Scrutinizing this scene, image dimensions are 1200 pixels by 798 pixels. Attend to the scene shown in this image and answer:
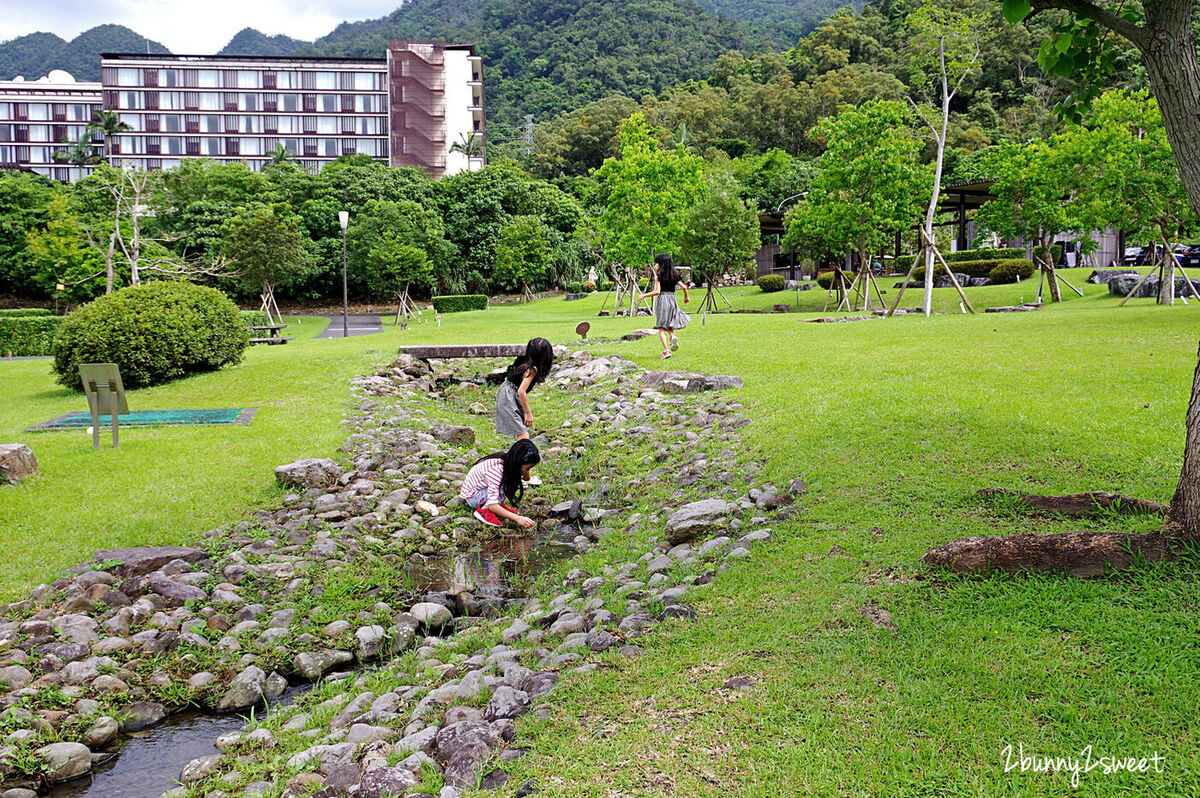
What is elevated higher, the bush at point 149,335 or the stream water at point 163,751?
the bush at point 149,335

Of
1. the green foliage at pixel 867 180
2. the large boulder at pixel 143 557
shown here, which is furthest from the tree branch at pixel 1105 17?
the green foliage at pixel 867 180

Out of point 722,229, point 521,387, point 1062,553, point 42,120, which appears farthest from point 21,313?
point 42,120

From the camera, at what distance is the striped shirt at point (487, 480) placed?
8219 mm

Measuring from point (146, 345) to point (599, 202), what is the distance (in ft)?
159

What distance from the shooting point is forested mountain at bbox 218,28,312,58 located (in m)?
167

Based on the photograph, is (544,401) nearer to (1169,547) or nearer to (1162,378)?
(1162,378)

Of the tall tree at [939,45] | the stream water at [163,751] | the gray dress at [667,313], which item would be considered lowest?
the stream water at [163,751]

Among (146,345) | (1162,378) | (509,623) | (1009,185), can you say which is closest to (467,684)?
(509,623)

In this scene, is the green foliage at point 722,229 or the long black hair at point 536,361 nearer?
the long black hair at point 536,361

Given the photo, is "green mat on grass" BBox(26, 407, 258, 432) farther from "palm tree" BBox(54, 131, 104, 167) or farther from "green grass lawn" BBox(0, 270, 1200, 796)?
"palm tree" BBox(54, 131, 104, 167)

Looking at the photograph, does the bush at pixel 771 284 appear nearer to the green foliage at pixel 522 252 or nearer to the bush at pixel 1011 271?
the bush at pixel 1011 271

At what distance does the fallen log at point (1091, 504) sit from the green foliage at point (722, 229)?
863 inches

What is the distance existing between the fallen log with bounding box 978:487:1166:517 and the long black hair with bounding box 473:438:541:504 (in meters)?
4.26

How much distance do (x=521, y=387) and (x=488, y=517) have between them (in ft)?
4.54
